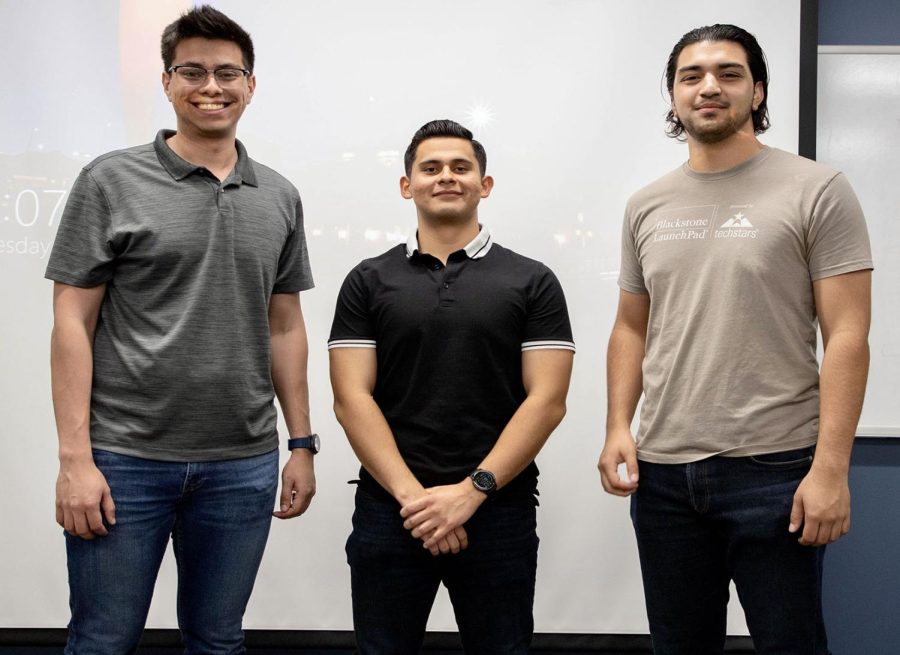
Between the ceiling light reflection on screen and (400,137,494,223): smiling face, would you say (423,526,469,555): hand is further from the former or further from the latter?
the ceiling light reflection on screen

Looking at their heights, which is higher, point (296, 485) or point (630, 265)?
point (630, 265)

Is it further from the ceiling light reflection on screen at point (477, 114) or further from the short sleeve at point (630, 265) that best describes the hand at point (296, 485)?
the ceiling light reflection on screen at point (477, 114)

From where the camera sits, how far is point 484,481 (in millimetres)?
1534

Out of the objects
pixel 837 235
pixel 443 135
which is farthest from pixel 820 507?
pixel 443 135

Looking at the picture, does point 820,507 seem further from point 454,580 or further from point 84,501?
point 84,501

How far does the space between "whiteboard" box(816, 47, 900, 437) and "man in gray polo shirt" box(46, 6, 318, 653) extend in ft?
6.04

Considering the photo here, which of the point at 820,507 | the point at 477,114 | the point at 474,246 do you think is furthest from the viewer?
the point at 477,114

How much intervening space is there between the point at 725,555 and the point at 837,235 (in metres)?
0.63

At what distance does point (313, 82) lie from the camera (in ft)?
7.91


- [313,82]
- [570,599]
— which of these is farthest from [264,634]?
[313,82]

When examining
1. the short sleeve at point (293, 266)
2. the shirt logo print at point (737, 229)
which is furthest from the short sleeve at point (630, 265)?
the short sleeve at point (293, 266)

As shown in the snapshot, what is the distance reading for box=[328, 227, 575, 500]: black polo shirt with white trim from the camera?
62.2 inches

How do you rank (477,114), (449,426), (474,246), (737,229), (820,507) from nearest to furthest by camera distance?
(820,507) < (737,229) < (449,426) < (474,246) < (477,114)

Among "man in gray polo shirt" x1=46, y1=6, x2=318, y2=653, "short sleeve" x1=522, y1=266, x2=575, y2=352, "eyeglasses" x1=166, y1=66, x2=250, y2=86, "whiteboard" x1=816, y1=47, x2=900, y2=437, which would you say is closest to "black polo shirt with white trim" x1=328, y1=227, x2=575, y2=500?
"short sleeve" x1=522, y1=266, x2=575, y2=352
